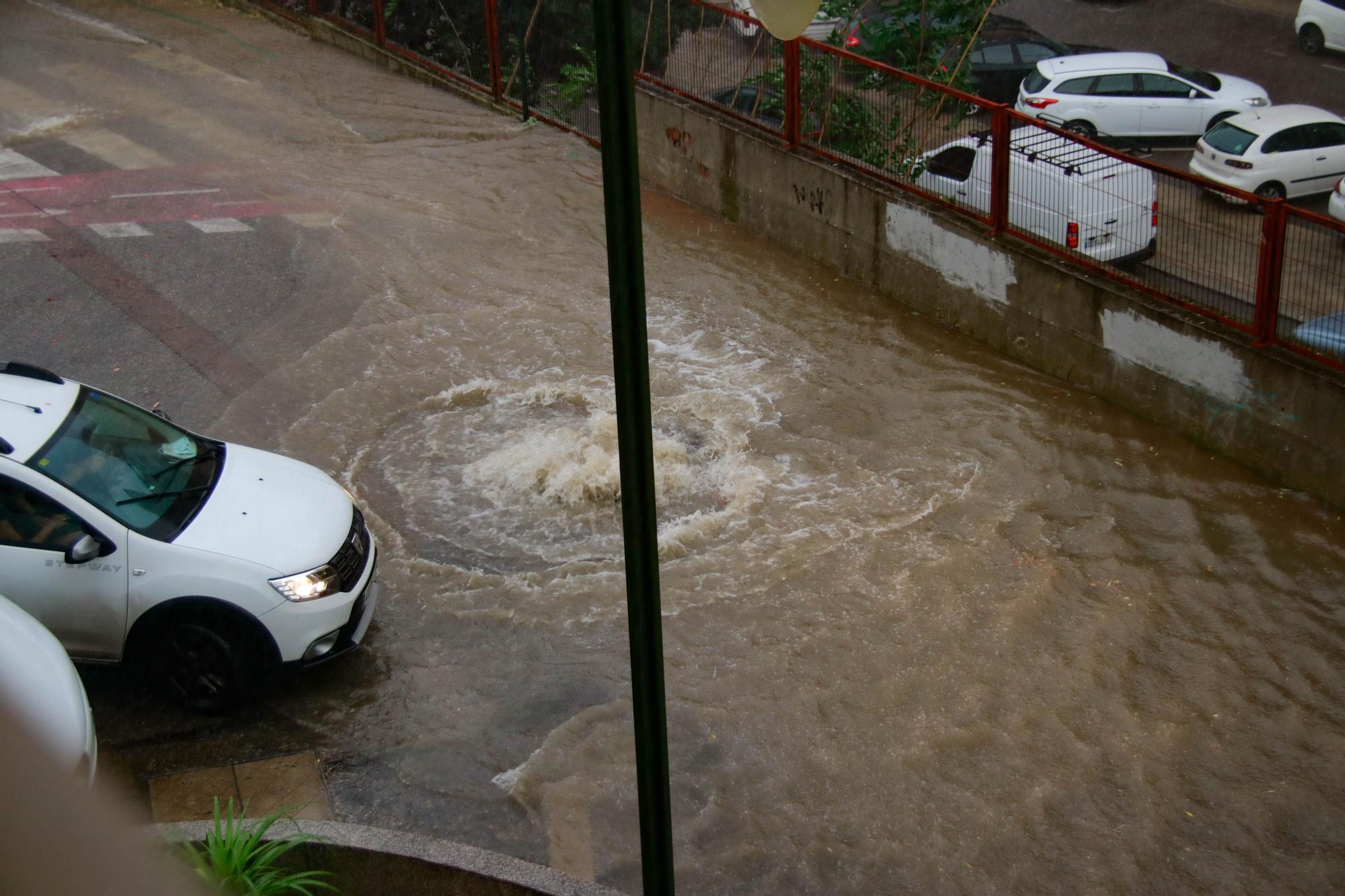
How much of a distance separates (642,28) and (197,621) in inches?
507

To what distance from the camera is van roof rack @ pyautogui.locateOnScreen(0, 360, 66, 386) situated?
7605mm

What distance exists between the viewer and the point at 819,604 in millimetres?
8594

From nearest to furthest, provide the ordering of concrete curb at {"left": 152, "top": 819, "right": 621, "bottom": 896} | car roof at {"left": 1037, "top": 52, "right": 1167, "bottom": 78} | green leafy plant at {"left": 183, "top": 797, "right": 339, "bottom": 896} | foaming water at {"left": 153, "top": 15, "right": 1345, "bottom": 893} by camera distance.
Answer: green leafy plant at {"left": 183, "top": 797, "right": 339, "bottom": 896} → concrete curb at {"left": 152, "top": 819, "right": 621, "bottom": 896} → foaming water at {"left": 153, "top": 15, "right": 1345, "bottom": 893} → car roof at {"left": 1037, "top": 52, "right": 1167, "bottom": 78}

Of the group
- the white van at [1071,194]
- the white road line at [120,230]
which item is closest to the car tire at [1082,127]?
the white van at [1071,194]

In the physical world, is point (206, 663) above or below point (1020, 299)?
below

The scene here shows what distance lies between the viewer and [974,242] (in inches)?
490

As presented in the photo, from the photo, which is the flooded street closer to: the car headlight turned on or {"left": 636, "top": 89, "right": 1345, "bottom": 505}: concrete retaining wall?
{"left": 636, "top": 89, "right": 1345, "bottom": 505}: concrete retaining wall

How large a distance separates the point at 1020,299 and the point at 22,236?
10.8 metres

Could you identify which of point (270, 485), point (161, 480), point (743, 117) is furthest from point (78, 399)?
point (743, 117)

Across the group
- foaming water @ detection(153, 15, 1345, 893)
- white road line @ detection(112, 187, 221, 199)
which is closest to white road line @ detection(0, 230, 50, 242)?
white road line @ detection(112, 187, 221, 199)

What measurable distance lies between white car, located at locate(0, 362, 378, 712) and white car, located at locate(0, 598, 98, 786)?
1.66 feet

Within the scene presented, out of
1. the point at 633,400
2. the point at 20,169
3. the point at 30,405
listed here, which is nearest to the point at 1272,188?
the point at 30,405

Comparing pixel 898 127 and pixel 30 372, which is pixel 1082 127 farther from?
pixel 30 372

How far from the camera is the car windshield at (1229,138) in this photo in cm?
1708
